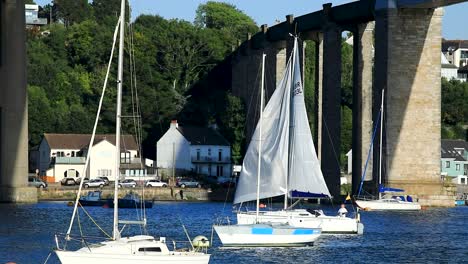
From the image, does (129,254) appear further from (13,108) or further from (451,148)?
(451,148)

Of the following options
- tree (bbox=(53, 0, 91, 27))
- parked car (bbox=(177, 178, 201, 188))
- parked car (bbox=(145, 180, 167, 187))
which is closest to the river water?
parked car (bbox=(145, 180, 167, 187))

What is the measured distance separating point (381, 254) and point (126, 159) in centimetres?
6922

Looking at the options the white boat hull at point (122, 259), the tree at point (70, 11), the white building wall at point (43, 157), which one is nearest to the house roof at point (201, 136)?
the white building wall at point (43, 157)

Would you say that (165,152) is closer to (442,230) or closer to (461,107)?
(461,107)

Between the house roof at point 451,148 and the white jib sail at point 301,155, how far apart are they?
3172 inches

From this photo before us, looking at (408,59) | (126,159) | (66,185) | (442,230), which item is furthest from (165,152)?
(442,230)

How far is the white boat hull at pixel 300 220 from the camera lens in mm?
61719

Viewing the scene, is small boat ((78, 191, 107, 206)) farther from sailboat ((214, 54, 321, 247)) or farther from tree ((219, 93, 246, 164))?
sailboat ((214, 54, 321, 247))

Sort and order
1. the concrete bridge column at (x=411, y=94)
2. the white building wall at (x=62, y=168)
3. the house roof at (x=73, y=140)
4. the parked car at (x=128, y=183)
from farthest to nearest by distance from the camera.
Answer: the house roof at (x=73, y=140) → the white building wall at (x=62, y=168) → the parked car at (x=128, y=183) → the concrete bridge column at (x=411, y=94)

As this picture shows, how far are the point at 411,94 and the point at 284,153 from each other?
3721 centimetres

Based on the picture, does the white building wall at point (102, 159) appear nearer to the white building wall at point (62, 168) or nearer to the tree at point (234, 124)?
the white building wall at point (62, 168)

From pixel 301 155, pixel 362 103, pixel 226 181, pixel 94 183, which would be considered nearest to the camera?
pixel 301 155

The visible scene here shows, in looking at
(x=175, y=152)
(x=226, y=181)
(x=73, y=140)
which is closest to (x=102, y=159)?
(x=73, y=140)

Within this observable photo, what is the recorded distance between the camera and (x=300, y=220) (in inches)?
2450
